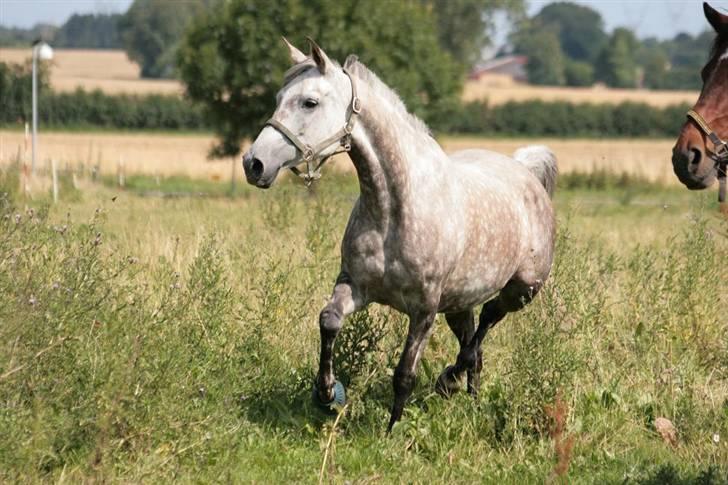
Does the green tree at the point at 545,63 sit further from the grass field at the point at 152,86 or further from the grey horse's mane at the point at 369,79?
the grey horse's mane at the point at 369,79

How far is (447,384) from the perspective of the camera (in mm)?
7648

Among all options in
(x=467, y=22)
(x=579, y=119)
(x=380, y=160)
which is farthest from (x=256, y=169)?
(x=467, y=22)

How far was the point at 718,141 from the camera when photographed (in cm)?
620

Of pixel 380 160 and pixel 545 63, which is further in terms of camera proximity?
pixel 545 63

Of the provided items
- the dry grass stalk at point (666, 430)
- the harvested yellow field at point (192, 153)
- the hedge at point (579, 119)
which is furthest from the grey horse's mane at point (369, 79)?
the hedge at point (579, 119)

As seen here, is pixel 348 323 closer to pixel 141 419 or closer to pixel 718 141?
pixel 141 419

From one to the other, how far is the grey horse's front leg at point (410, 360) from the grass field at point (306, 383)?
0.17 metres

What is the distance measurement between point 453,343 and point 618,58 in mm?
134830

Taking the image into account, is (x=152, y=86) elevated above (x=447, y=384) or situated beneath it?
situated beneath

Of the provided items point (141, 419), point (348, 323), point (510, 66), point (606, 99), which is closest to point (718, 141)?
point (348, 323)

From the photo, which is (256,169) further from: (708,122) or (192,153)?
(192,153)

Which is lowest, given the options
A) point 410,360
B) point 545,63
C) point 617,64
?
point 410,360

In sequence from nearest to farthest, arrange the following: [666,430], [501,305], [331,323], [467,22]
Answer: [331,323] → [666,430] → [501,305] → [467,22]

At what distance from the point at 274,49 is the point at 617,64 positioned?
115 meters
